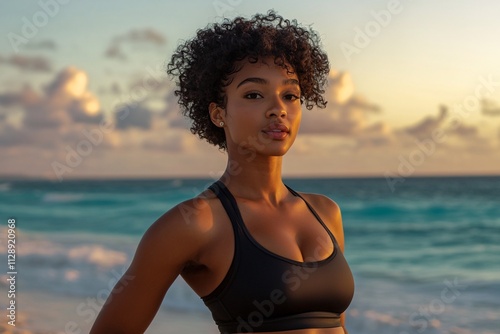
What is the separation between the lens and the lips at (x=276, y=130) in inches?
118

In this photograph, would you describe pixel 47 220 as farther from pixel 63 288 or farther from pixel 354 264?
pixel 63 288

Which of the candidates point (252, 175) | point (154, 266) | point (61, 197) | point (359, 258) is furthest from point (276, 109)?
point (61, 197)

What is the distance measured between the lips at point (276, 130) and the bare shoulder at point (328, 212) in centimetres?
41

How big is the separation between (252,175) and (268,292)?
0.46m

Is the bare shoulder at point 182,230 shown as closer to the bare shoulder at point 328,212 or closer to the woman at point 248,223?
the woman at point 248,223

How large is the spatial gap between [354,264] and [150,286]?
12.9m

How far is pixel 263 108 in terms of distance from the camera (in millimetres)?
3012

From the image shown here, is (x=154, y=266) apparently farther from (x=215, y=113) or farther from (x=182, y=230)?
(x=215, y=113)

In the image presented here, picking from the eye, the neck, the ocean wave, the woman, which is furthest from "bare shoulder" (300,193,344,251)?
the ocean wave

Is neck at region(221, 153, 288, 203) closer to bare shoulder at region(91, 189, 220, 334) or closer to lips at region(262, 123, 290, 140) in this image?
lips at region(262, 123, 290, 140)

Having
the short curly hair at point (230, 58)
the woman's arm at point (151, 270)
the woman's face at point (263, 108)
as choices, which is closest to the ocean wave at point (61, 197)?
the short curly hair at point (230, 58)

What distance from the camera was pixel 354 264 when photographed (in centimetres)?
1552

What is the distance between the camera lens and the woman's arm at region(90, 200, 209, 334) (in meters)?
2.85

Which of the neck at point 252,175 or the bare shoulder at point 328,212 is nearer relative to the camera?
the neck at point 252,175
